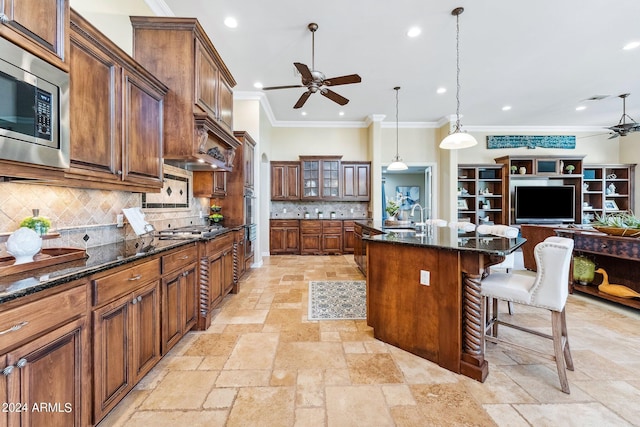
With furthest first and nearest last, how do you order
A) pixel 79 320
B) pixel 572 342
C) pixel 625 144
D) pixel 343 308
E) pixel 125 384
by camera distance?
pixel 625 144, pixel 343 308, pixel 572 342, pixel 125 384, pixel 79 320

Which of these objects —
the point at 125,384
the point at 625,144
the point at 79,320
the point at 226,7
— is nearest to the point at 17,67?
the point at 79,320

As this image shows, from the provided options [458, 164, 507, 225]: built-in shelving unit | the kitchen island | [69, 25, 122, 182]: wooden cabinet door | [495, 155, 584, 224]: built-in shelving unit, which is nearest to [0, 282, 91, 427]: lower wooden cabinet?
[69, 25, 122, 182]: wooden cabinet door

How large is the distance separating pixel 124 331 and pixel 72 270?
1.71 feet

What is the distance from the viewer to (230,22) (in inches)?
125

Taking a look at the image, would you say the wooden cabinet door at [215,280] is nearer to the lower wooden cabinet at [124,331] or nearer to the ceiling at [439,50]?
the lower wooden cabinet at [124,331]

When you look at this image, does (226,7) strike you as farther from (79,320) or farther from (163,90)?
(79,320)

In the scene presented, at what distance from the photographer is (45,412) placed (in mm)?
1124

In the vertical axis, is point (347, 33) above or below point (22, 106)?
above

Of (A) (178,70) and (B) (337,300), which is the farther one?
(B) (337,300)

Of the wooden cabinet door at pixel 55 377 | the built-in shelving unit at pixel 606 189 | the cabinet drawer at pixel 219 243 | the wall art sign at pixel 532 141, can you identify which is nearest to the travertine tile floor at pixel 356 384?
the wooden cabinet door at pixel 55 377

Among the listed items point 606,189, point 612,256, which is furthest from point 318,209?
point 606,189

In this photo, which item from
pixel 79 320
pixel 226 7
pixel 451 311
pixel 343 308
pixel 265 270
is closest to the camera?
pixel 79 320

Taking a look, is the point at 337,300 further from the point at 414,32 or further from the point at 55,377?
the point at 414,32

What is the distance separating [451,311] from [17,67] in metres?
2.79
